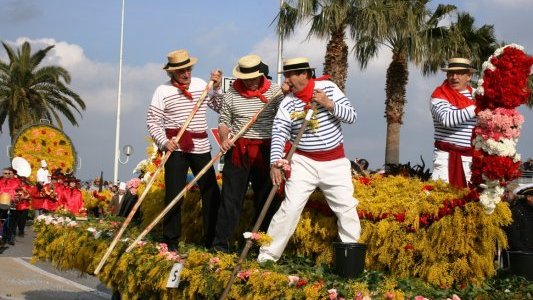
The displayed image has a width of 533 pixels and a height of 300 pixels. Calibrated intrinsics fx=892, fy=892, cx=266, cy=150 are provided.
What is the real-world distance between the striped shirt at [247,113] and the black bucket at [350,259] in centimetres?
219

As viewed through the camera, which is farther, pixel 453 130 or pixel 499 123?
pixel 453 130

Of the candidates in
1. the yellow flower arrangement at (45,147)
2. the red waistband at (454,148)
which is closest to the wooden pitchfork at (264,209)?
the red waistband at (454,148)

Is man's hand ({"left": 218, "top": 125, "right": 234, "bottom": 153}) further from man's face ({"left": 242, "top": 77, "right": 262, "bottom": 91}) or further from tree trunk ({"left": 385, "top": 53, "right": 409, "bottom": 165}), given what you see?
tree trunk ({"left": 385, "top": 53, "right": 409, "bottom": 165})

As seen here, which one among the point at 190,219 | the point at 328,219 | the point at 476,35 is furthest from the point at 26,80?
the point at 328,219

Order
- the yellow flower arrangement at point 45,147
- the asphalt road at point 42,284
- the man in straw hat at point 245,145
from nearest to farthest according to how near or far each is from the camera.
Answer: the man in straw hat at point 245,145
the asphalt road at point 42,284
the yellow flower arrangement at point 45,147

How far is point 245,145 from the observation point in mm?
7961

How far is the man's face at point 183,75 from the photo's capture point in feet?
28.3

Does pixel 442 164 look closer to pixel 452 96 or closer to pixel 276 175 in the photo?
pixel 452 96

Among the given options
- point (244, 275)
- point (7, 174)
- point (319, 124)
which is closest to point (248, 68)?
point (319, 124)

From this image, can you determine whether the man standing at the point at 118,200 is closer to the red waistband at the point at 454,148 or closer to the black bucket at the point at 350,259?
the red waistband at the point at 454,148

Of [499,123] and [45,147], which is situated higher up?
[45,147]

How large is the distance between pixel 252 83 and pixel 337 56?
672 inches

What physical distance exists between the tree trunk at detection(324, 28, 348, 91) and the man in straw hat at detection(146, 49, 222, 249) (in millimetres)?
16532

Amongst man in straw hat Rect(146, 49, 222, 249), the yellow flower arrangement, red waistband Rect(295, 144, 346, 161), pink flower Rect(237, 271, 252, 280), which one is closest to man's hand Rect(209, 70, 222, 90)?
man in straw hat Rect(146, 49, 222, 249)
